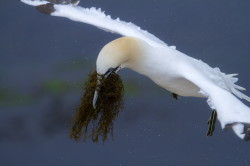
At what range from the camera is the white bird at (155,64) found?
166cm

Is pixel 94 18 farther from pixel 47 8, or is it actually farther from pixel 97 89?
pixel 97 89

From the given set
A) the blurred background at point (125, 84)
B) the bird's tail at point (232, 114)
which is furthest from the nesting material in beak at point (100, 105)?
the blurred background at point (125, 84)

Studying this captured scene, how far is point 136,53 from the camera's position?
200 centimetres

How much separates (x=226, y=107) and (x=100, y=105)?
22.3 inches

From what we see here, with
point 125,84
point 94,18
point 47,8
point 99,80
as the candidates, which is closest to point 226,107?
point 99,80

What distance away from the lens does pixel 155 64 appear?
2039 millimetres

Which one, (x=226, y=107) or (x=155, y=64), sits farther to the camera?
(x=155, y=64)

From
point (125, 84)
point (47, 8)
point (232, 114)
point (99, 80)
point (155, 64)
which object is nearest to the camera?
point (232, 114)

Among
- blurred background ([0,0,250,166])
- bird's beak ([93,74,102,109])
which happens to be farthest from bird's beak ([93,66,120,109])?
blurred background ([0,0,250,166])

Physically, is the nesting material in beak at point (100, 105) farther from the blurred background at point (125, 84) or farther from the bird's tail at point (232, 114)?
the blurred background at point (125, 84)

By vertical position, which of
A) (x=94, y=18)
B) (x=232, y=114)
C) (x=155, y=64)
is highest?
(x=94, y=18)

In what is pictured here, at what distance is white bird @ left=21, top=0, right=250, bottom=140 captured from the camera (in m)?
1.66

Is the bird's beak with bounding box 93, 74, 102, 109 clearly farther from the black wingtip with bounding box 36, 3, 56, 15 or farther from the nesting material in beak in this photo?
the black wingtip with bounding box 36, 3, 56, 15

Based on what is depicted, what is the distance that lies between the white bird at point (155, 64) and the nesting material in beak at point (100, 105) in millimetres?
63
